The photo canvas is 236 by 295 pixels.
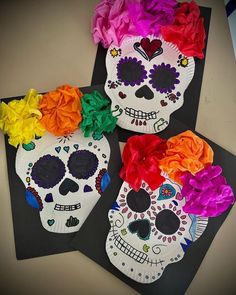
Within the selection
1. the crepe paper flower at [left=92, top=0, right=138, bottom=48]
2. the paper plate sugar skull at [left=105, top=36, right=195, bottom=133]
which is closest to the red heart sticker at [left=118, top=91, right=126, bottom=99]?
the paper plate sugar skull at [left=105, top=36, right=195, bottom=133]

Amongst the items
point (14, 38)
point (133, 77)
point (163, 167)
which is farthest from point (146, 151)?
point (14, 38)

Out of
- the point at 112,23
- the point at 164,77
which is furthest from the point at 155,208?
the point at 112,23

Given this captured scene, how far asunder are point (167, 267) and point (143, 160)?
21cm

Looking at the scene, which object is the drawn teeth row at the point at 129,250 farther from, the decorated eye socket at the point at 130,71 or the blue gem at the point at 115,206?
the decorated eye socket at the point at 130,71

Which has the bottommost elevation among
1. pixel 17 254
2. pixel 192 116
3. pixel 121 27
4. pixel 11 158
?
pixel 17 254

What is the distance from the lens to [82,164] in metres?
0.70

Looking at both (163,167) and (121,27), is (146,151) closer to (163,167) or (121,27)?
(163,167)

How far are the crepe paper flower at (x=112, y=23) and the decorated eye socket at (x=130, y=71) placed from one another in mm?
43

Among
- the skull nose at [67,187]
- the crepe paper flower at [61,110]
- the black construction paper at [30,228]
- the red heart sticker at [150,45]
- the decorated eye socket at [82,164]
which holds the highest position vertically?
the red heart sticker at [150,45]

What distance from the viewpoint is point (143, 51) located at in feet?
2.40

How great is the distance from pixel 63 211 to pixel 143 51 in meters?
0.37

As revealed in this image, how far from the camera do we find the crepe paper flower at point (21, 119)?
0.67 m

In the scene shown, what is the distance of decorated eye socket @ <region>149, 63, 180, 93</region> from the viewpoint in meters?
0.72

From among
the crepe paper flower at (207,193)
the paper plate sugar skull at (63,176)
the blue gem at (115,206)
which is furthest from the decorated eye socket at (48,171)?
the crepe paper flower at (207,193)
